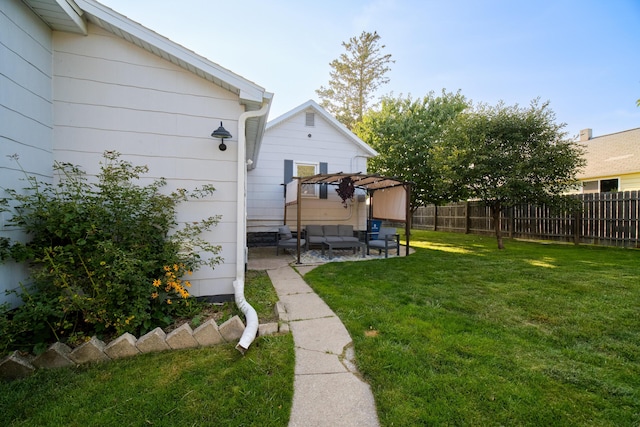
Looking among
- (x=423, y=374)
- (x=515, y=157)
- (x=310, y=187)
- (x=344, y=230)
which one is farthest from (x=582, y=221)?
(x=423, y=374)

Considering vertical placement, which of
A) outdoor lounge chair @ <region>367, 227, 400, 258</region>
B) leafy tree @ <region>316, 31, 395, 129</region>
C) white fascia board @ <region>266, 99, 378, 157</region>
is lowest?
outdoor lounge chair @ <region>367, 227, 400, 258</region>

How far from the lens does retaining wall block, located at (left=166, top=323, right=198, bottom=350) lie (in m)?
2.69

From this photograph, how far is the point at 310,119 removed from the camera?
34.0ft

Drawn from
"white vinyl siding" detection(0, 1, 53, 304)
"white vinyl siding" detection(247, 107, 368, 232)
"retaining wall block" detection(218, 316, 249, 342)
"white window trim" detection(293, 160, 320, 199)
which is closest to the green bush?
"white vinyl siding" detection(0, 1, 53, 304)

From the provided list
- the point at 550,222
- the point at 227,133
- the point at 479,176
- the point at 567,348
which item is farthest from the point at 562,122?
the point at 227,133

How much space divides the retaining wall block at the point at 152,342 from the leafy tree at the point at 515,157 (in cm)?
905

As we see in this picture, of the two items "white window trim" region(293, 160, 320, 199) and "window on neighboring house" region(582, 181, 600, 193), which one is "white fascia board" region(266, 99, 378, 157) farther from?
"window on neighboring house" region(582, 181, 600, 193)

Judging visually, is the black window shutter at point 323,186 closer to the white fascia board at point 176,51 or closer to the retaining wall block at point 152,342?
the white fascia board at point 176,51

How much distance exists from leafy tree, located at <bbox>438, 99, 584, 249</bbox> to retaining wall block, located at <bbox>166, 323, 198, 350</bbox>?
8.83 meters

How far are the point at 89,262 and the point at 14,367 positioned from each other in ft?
3.11

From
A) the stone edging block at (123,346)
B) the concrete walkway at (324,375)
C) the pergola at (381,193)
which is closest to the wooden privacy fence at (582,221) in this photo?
the pergola at (381,193)

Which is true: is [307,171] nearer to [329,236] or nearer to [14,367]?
[329,236]

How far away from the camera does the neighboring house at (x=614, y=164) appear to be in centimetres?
1327

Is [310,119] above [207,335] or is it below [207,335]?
above
